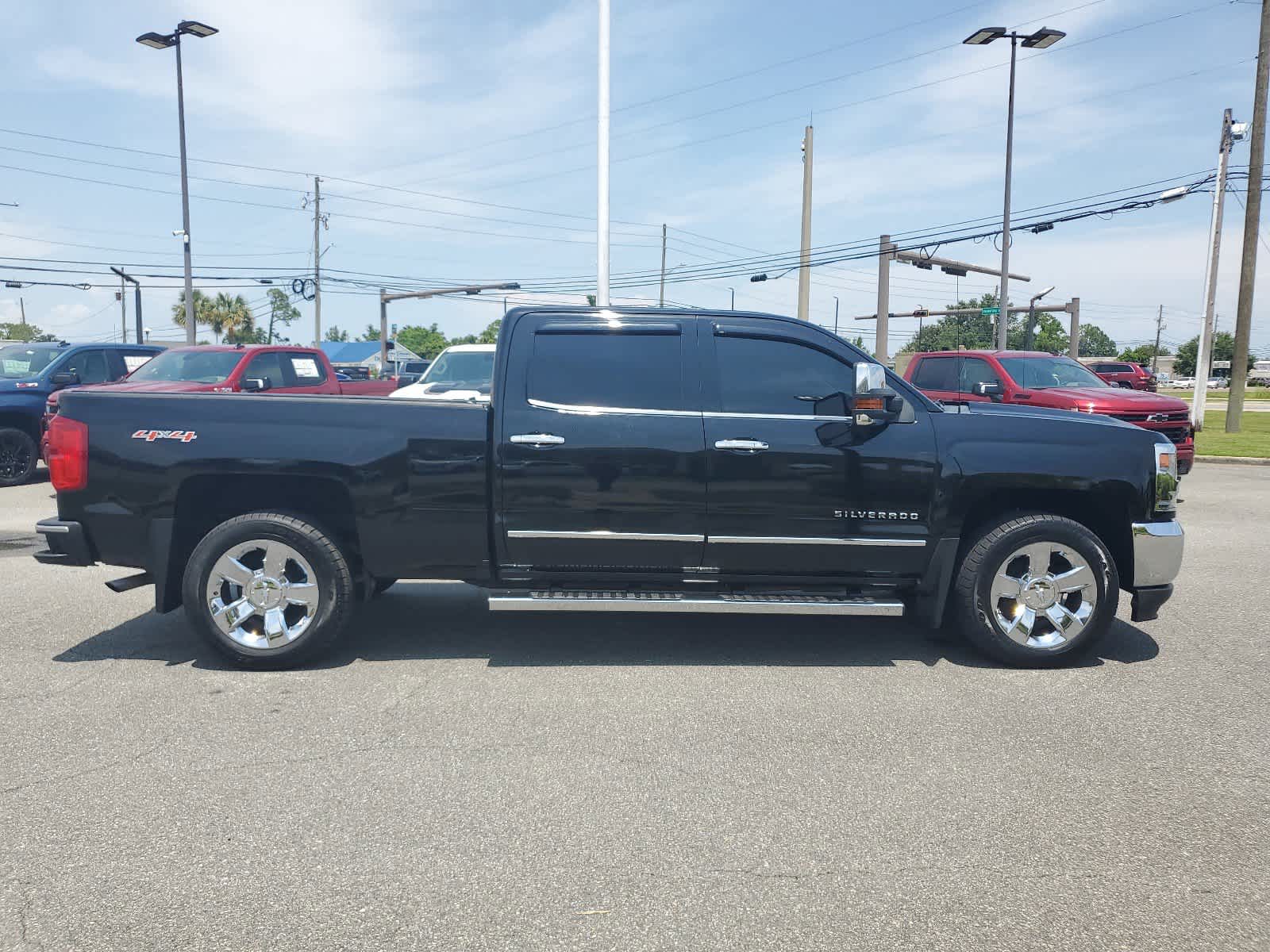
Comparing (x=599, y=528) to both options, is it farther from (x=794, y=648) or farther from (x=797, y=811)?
(x=797, y=811)

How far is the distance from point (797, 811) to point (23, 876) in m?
2.59

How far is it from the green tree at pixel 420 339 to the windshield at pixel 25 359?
400 ft

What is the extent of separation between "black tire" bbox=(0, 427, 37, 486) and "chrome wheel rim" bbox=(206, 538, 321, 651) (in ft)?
33.4

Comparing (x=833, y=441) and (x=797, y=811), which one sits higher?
(x=833, y=441)

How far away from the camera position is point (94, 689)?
15.9ft

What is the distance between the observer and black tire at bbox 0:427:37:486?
A: 13109mm

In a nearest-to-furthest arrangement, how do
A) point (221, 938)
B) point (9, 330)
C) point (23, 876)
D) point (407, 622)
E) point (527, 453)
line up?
point (221, 938), point (23, 876), point (527, 453), point (407, 622), point (9, 330)

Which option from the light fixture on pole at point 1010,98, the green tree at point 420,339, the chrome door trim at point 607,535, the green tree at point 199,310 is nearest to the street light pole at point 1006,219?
the light fixture on pole at point 1010,98

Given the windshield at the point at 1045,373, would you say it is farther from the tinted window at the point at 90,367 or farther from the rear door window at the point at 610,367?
the tinted window at the point at 90,367

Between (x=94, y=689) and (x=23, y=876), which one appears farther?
(x=94, y=689)

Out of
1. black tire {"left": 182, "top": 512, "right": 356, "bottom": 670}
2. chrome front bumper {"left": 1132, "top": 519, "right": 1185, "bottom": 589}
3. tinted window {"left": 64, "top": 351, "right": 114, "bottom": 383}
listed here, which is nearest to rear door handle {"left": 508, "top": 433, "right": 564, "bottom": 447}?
black tire {"left": 182, "top": 512, "right": 356, "bottom": 670}

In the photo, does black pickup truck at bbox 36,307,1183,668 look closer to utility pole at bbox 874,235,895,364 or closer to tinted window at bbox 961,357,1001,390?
tinted window at bbox 961,357,1001,390

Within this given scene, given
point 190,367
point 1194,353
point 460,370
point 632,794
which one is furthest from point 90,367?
point 1194,353

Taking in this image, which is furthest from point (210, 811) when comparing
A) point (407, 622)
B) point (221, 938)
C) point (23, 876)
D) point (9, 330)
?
point (9, 330)
